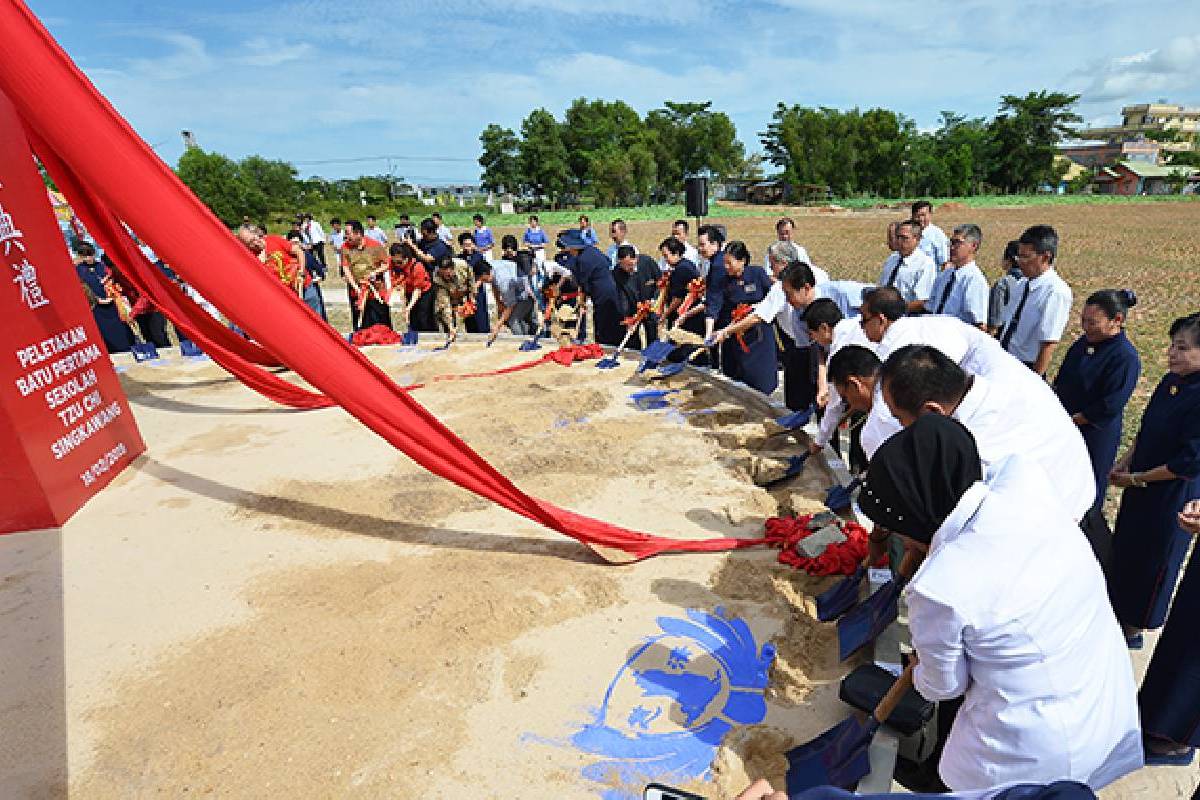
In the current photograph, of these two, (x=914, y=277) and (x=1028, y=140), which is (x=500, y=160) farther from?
(x=914, y=277)

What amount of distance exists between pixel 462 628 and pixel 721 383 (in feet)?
12.3

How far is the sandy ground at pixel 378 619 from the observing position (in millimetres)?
2299

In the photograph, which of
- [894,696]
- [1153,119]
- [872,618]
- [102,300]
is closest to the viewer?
[894,696]

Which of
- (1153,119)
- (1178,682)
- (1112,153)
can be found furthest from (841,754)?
(1153,119)

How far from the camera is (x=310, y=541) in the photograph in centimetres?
387

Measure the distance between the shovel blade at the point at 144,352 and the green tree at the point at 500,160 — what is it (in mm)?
50590

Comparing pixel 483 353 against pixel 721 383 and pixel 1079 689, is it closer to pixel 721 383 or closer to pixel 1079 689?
→ pixel 721 383

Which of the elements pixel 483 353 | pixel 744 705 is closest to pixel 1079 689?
pixel 744 705

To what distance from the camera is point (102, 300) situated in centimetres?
806

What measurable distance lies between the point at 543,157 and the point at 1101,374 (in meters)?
55.0

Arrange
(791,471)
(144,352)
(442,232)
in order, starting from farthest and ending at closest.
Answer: (442,232), (144,352), (791,471)

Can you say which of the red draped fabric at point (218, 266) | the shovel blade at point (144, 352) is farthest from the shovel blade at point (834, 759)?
A: the shovel blade at point (144, 352)

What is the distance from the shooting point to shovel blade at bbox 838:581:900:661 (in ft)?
8.08

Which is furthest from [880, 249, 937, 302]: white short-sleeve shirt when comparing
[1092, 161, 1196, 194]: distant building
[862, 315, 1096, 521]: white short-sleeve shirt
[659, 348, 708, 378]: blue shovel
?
[1092, 161, 1196, 194]: distant building
